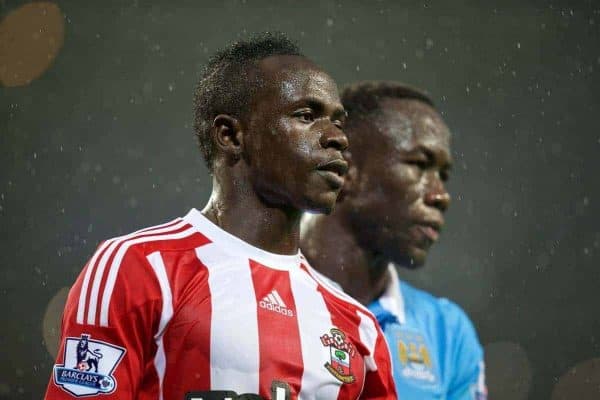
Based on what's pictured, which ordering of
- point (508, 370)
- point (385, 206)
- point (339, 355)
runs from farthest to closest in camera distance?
point (508, 370) → point (385, 206) → point (339, 355)

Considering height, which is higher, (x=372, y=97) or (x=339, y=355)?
(x=372, y=97)

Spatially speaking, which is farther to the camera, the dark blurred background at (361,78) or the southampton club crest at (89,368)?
the dark blurred background at (361,78)

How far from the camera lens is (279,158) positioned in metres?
2.45

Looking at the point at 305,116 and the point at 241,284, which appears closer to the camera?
the point at 241,284

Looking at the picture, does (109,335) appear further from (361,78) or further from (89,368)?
(361,78)

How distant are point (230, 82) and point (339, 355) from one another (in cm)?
79

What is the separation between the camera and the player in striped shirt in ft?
7.12

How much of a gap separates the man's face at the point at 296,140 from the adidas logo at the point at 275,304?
243mm

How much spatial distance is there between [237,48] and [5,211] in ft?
10.4

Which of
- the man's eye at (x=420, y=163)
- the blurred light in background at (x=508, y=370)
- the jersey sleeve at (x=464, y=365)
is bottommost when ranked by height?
the blurred light in background at (x=508, y=370)

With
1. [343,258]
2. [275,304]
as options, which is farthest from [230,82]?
[343,258]

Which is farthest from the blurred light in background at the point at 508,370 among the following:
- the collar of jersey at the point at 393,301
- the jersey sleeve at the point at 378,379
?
the jersey sleeve at the point at 378,379

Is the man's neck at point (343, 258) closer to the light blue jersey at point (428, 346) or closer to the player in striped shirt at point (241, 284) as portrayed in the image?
the light blue jersey at point (428, 346)

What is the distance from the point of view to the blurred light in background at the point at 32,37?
232 inches
